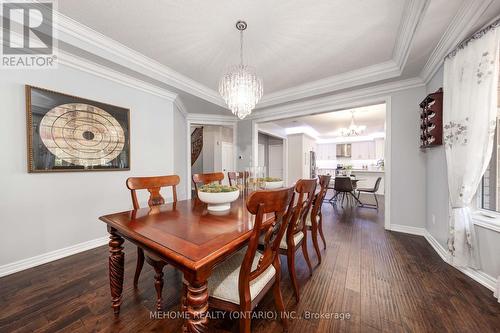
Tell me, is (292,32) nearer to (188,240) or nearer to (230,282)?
(188,240)

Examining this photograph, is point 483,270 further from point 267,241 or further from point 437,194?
point 267,241

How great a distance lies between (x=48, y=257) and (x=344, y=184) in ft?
17.6

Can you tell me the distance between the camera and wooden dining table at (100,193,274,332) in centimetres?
79

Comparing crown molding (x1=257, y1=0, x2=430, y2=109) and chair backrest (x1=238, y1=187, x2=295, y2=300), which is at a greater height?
A: crown molding (x1=257, y1=0, x2=430, y2=109)

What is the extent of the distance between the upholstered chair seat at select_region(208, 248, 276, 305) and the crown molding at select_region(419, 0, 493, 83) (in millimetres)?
2592

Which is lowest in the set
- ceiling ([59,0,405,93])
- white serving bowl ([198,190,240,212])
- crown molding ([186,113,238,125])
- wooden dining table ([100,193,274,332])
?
wooden dining table ([100,193,274,332])

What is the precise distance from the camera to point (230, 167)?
6.04 m

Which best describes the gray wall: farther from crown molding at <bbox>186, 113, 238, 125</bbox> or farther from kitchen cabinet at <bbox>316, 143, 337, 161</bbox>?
kitchen cabinet at <bbox>316, 143, 337, 161</bbox>

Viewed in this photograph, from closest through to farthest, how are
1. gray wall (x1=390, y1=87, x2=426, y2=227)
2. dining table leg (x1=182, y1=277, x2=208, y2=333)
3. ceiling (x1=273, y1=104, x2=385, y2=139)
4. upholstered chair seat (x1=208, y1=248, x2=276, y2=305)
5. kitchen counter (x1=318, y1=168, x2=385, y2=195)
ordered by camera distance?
dining table leg (x1=182, y1=277, x2=208, y2=333) < upholstered chair seat (x1=208, y1=248, x2=276, y2=305) < gray wall (x1=390, y1=87, x2=426, y2=227) < ceiling (x1=273, y1=104, x2=385, y2=139) < kitchen counter (x1=318, y1=168, x2=385, y2=195)

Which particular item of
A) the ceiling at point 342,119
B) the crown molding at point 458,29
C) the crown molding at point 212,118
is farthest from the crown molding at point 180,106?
the crown molding at point 458,29

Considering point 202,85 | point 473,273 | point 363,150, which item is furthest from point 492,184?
point 363,150

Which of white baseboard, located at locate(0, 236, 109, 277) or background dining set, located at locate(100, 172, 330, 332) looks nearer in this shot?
background dining set, located at locate(100, 172, 330, 332)

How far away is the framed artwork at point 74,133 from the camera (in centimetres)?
201

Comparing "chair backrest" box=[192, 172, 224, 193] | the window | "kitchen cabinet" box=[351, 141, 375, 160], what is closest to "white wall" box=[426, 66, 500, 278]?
the window
